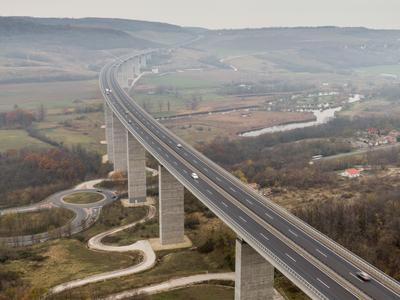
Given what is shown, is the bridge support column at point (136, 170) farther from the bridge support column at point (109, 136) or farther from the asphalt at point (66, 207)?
the bridge support column at point (109, 136)

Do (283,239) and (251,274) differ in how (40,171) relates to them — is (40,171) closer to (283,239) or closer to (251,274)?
(251,274)

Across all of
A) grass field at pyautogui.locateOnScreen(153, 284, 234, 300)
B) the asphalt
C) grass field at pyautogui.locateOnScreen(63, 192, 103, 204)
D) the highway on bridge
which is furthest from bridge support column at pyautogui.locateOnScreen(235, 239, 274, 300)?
grass field at pyautogui.locateOnScreen(63, 192, 103, 204)

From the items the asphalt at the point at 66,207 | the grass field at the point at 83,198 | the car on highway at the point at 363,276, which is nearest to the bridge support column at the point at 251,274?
the car on highway at the point at 363,276

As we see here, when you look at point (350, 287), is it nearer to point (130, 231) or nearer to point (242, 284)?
point (242, 284)

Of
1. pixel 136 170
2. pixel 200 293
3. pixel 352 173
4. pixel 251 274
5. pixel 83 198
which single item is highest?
pixel 136 170

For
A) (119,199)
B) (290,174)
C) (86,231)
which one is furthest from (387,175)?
(86,231)

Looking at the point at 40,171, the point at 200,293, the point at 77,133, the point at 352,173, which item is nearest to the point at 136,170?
the point at 40,171
